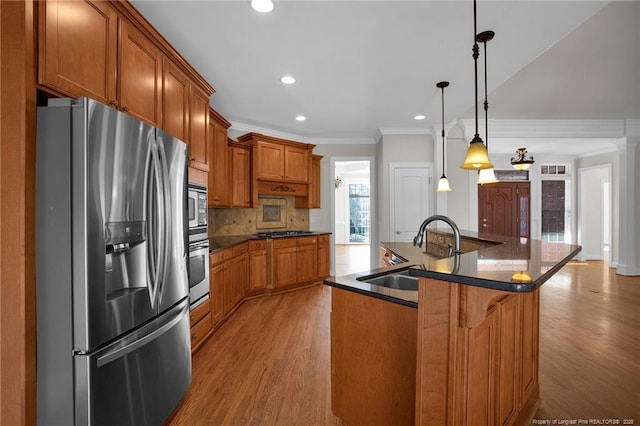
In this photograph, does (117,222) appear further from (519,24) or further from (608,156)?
(608,156)

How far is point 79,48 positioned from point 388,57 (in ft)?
7.38

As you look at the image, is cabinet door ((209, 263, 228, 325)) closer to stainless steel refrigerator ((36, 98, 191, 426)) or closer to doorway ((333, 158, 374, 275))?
stainless steel refrigerator ((36, 98, 191, 426))

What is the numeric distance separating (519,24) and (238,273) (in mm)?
→ 3658

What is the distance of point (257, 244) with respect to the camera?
14.3ft

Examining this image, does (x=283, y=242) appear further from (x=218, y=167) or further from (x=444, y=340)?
(x=444, y=340)

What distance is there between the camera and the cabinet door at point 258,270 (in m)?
4.25

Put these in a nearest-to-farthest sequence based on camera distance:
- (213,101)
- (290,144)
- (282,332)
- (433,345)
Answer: (433,345) → (282,332) → (213,101) → (290,144)

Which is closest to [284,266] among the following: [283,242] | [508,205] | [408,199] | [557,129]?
[283,242]

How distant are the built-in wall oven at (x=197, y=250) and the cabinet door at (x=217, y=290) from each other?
0.99ft

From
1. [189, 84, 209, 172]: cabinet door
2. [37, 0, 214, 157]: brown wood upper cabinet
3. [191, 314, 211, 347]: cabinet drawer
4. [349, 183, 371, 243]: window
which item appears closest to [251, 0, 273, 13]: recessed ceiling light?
[37, 0, 214, 157]: brown wood upper cabinet

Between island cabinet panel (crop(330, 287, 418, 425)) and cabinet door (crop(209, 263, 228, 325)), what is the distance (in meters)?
1.75

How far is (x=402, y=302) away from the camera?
1312mm

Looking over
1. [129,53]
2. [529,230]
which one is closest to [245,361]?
[129,53]

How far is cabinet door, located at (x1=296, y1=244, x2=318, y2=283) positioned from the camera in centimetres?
477
